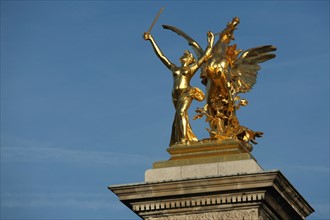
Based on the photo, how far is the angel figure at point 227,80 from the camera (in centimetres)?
2767

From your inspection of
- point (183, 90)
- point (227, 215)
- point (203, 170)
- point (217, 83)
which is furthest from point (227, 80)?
point (227, 215)

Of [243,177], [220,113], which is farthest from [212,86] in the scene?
[243,177]

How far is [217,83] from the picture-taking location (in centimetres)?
2802

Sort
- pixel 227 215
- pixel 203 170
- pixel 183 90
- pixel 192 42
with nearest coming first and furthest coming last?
1. pixel 227 215
2. pixel 203 170
3. pixel 183 90
4. pixel 192 42

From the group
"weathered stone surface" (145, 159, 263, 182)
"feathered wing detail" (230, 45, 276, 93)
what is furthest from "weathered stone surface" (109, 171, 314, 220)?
"feathered wing detail" (230, 45, 276, 93)

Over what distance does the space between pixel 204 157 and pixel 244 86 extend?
2417mm

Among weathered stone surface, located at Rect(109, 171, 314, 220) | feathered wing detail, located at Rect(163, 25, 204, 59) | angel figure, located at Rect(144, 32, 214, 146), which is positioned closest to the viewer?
weathered stone surface, located at Rect(109, 171, 314, 220)

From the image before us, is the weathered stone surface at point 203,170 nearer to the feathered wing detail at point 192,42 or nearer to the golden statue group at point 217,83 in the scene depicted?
the golden statue group at point 217,83

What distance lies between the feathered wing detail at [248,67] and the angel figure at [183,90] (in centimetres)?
84

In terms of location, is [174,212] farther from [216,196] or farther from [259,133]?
[259,133]

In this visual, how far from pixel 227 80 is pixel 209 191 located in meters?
3.04

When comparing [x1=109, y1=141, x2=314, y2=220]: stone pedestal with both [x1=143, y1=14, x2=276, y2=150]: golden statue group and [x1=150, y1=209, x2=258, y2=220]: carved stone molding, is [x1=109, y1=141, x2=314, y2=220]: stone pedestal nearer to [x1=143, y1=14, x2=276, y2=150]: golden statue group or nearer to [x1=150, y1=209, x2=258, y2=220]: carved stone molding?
[x1=150, y1=209, x2=258, y2=220]: carved stone molding

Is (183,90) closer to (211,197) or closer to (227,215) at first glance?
(211,197)

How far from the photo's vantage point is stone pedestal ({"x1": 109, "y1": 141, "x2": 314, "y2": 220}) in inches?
1022
